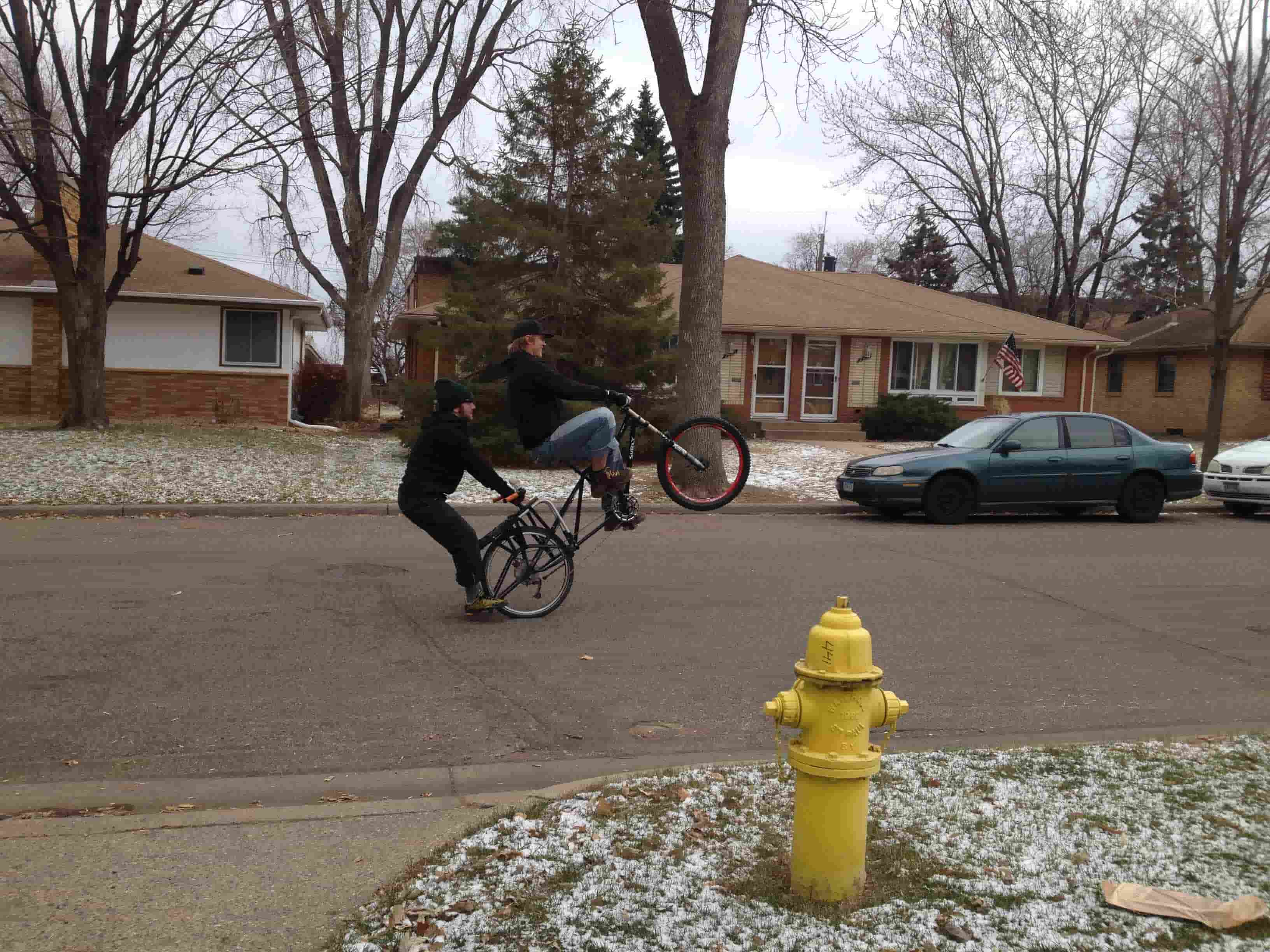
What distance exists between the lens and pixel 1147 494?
1642cm

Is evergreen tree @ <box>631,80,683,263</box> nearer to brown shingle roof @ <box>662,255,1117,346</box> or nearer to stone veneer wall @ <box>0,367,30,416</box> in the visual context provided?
brown shingle roof @ <box>662,255,1117,346</box>

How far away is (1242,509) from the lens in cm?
1823

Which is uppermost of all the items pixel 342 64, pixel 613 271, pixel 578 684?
pixel 342 64


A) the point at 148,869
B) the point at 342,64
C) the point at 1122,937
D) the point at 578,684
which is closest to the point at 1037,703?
the point at 578,684

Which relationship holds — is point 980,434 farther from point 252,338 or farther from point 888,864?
point 252,338

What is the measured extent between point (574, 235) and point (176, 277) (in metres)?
12.0

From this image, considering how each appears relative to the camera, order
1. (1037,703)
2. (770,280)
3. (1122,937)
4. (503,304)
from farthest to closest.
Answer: (770,280), (503,304), (1037,703), (1122,937)

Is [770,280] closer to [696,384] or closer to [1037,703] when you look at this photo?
[696,384]

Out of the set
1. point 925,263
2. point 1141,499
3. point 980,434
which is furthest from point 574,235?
point 925,263

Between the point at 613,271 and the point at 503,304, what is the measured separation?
2.15 meters

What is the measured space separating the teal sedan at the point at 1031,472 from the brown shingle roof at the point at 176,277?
1678 cm

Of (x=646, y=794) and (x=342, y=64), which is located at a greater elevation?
(x=342, y=64)

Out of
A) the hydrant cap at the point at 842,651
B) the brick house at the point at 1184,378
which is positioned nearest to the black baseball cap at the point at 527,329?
the hydrant cap at the point at 842,651

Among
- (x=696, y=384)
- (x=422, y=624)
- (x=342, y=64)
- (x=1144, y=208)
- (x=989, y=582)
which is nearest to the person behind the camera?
(x=422, y=624)
